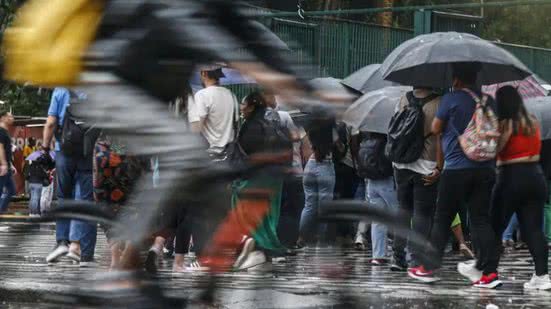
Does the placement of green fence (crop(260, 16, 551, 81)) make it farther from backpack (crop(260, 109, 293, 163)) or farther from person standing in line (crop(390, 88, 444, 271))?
backpack (crop(260, 109, 293, 163))

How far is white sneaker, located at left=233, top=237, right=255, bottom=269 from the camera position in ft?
13.6

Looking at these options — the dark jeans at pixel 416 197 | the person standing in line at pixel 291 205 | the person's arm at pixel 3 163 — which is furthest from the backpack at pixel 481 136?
the person's arm at pixel 3 163

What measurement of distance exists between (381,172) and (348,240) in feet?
25.9

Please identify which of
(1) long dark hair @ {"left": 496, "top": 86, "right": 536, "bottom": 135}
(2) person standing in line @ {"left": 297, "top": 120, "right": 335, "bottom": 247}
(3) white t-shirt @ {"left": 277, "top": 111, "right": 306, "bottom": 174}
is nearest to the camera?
(2) person standing in line @ {"left": 297, "top": 120, "right": 335, "bottom": 247}

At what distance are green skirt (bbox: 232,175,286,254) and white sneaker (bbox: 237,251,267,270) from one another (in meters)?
0.03

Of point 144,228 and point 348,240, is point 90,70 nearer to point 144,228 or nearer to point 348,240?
point 144,228

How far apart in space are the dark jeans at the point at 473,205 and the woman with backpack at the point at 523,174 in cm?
25

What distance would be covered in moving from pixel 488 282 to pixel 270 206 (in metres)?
5.94

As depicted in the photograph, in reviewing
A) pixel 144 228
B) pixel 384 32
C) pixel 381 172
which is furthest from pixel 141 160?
pixel 384 32

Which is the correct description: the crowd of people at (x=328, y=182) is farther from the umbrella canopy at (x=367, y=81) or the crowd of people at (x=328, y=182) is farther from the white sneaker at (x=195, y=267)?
the umbrella canopy at (x=367, y=81)

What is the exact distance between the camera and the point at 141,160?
3654mm

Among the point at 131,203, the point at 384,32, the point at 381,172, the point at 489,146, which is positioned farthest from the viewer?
the point at 384,32

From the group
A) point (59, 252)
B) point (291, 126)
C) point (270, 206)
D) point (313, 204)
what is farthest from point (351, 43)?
point (270, 206)

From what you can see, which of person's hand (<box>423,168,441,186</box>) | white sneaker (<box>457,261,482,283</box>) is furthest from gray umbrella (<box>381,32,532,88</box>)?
white sneaker (<box>457,261,482,283</box>)
